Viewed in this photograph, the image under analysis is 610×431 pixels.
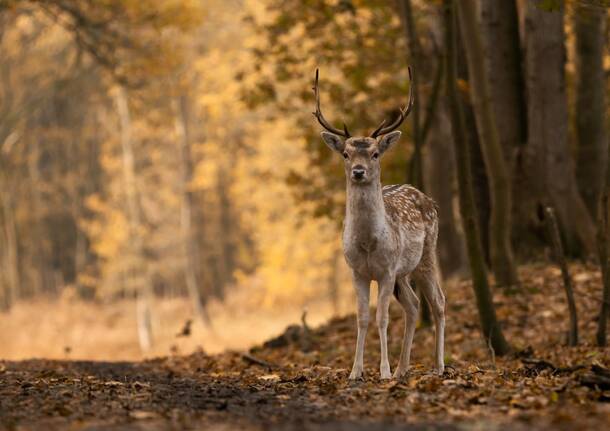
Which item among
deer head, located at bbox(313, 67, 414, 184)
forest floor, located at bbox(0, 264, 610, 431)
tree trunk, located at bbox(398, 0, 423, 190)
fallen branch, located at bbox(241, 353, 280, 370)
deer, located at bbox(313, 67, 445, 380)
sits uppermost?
tree trunk, located at bbox(398, 0, 423, 190)

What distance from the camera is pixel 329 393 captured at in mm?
7742

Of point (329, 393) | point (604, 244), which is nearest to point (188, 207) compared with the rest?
point (604, 244)

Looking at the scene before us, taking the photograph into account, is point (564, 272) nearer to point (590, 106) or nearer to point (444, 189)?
point (590, 106)

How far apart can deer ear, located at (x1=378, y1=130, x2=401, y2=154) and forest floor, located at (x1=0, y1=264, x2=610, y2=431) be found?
2.06m

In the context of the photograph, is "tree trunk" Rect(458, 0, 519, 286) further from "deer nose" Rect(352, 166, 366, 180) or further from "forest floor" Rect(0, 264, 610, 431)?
"deer nose" Rect(352, 166, 366, 180)

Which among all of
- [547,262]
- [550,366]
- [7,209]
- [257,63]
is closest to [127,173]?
[7,209]

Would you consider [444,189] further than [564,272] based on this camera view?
Yes

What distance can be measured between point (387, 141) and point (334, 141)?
1.60 feet

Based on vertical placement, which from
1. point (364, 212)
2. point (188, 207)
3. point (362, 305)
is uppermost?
point (188, 207)

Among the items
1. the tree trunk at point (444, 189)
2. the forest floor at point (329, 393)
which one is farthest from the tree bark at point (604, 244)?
the tree trunk at point (444, 189)

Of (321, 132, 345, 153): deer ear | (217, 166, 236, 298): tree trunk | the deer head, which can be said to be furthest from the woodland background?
(321, 132, 345, 153): deer ear

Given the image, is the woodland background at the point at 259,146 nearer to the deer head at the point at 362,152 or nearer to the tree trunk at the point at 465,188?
the tree trunk at the point at 465,188

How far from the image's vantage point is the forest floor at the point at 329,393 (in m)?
6.20

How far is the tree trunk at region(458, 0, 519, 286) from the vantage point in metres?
12.5
